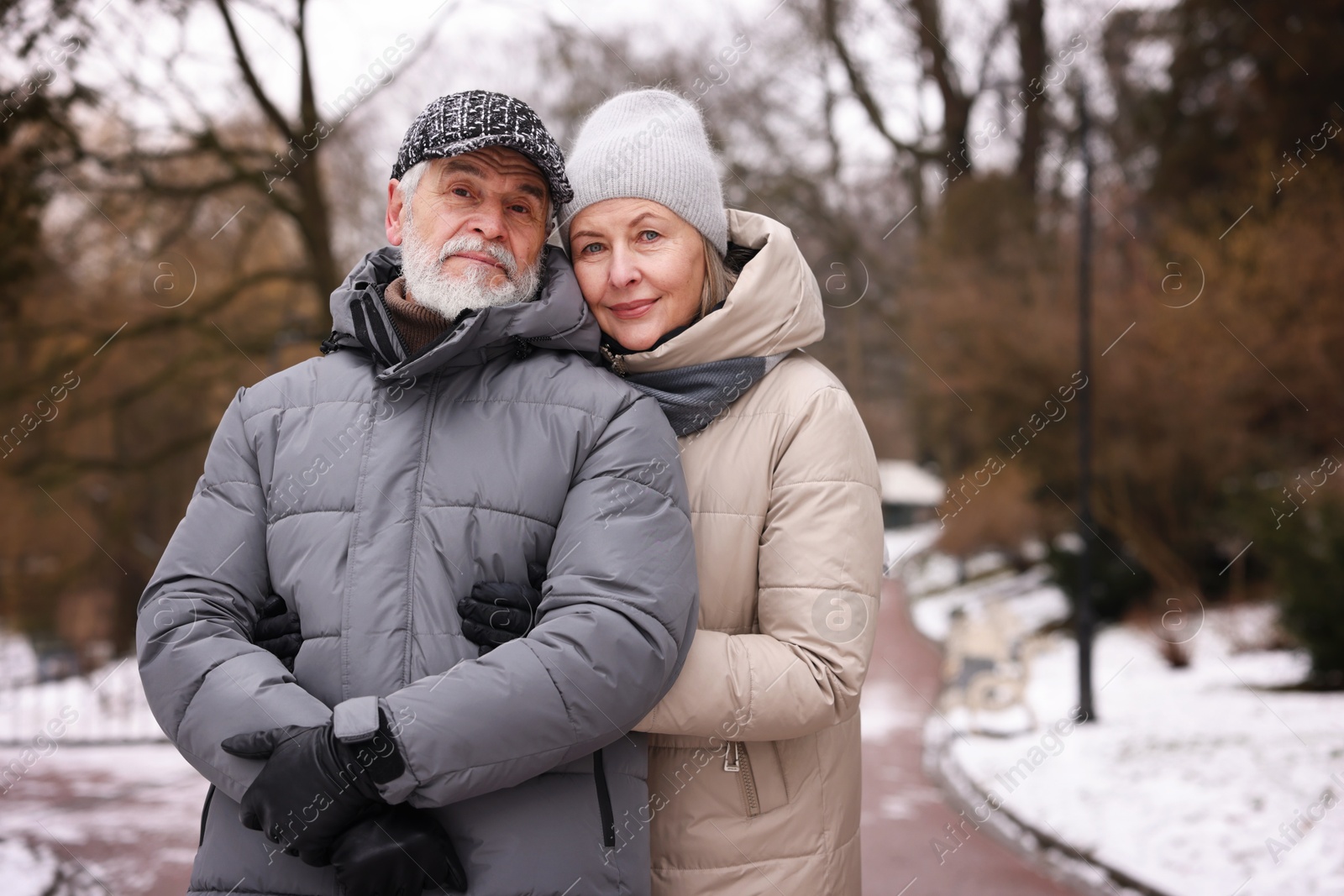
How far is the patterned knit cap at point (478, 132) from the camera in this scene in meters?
2.12

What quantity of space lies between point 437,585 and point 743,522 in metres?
0.67

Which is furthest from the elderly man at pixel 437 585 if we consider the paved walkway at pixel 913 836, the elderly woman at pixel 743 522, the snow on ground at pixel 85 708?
the snow on ground at pixel 85 708

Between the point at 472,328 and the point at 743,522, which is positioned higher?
the point at 472,328

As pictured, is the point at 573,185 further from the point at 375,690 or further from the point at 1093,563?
the point at 1093,563

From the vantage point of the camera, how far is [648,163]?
7.84 ft

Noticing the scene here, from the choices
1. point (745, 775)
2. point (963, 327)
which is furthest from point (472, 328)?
point (963, 327)

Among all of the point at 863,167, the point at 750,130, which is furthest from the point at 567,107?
the point at 863,167

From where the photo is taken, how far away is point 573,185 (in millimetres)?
2441

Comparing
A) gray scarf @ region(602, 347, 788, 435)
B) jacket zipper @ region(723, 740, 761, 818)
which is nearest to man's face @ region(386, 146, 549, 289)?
gray scarf @ region(602, 347, 788, 435)

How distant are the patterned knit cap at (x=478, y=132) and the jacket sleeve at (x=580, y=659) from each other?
25.3 inches

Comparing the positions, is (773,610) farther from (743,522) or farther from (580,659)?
(580,659)

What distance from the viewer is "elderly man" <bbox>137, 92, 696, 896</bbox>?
1712 mm

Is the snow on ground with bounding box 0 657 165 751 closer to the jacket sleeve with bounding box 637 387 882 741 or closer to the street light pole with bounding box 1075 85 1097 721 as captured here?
the street light pole with bounding box 1075 85 1097 721

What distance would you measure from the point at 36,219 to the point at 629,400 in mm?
7787
